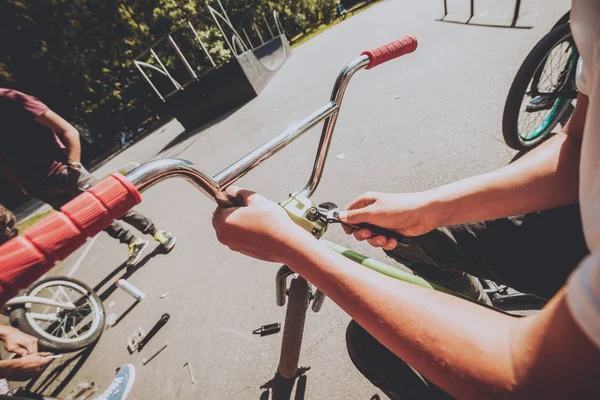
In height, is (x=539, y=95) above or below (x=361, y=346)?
below

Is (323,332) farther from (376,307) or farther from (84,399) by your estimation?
Result: (84,399)

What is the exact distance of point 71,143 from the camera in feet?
10.4

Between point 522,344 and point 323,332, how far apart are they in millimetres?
1839

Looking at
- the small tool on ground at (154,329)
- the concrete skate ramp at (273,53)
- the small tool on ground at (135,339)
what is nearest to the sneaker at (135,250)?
the small tool on ground at (135,339)

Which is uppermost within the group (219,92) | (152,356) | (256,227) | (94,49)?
(94,49)

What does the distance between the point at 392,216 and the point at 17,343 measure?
2933 mm

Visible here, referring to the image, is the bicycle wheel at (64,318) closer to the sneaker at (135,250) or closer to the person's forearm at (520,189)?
the sneaker at (135,250)

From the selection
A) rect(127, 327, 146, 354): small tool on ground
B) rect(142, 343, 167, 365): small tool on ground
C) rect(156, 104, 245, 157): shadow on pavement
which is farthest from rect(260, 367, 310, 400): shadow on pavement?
rect(156, 104, 245, 157): shadow on pavement

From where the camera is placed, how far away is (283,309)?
2.45 meters

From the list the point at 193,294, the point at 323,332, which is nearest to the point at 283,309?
the point at 323,332

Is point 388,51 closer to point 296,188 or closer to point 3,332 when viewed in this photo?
point 296,188

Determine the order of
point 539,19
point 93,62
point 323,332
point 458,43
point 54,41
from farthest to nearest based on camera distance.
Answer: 1. point 93,62
2. point 54,41
3. point 458,43
4. point 539,19
5. point 323,332

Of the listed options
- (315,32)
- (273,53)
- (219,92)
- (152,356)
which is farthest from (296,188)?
(315,32)

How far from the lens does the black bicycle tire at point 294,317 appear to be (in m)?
1.04
